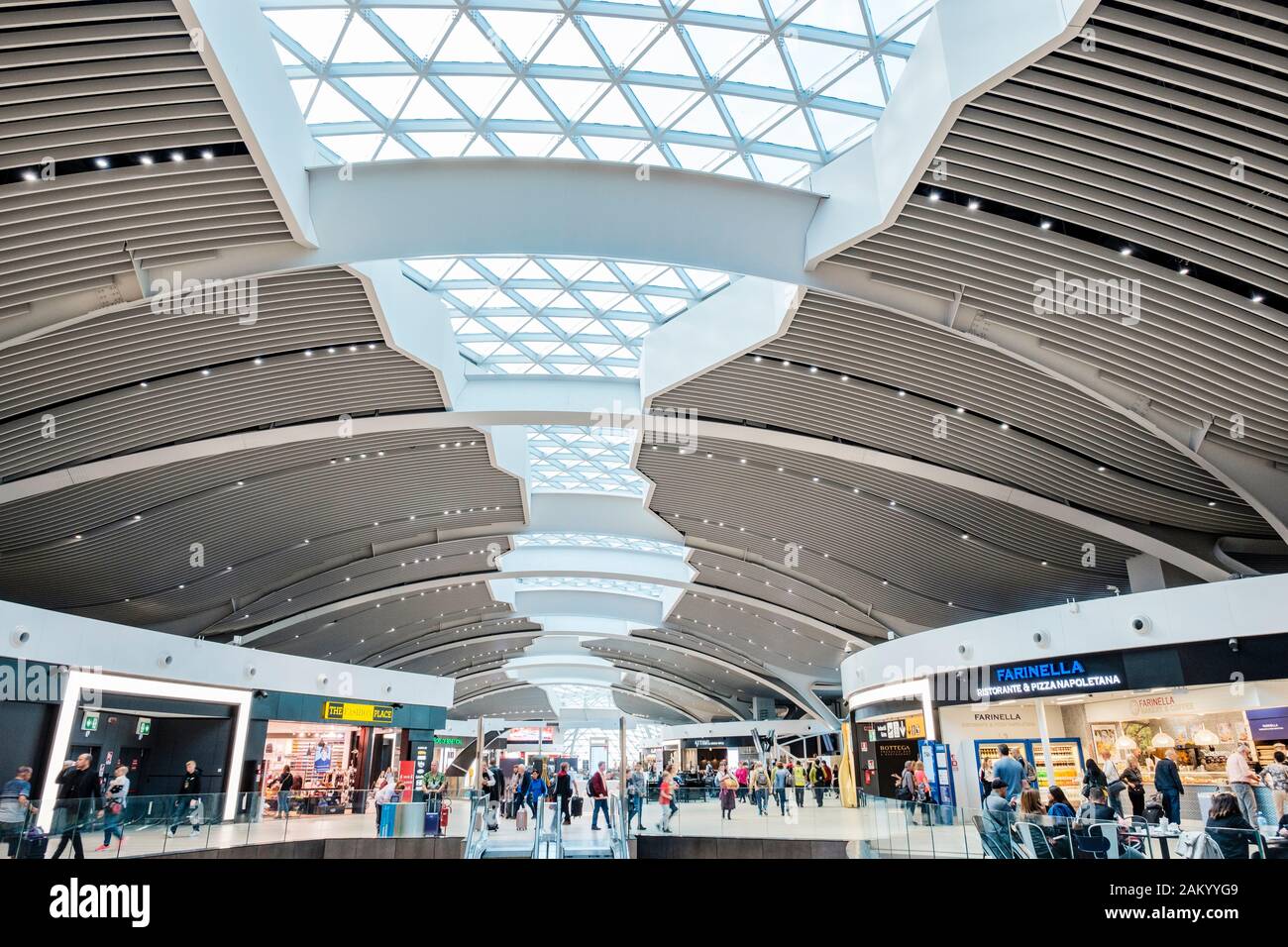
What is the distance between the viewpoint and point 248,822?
18.6 metres

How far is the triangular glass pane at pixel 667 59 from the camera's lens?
42.3 ft

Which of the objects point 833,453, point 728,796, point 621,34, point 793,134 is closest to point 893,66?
point 793,134

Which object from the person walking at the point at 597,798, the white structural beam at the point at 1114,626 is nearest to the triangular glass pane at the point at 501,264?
the person walking at the point at 597,798

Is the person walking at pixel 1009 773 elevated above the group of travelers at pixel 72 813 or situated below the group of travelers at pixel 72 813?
above

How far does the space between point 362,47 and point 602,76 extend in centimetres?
387

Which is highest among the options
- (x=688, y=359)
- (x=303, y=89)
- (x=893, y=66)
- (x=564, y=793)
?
(x=303, y=89)

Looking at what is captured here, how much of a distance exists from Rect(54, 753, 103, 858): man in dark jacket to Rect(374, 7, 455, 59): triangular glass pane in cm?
1281

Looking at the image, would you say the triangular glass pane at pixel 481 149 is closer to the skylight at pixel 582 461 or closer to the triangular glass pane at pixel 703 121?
the triangular glass pane at pixel 703 121

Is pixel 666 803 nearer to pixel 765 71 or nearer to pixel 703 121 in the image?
pixel 703 121

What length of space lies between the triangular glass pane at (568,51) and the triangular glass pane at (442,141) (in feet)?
7.97

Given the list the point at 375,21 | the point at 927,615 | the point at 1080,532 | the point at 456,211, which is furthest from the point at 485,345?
the point at 927,615

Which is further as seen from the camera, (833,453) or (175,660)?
(175,660)

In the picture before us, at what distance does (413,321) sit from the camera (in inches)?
722
